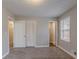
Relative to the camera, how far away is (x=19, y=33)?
8102mm

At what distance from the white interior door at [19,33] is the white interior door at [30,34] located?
333 millimetres

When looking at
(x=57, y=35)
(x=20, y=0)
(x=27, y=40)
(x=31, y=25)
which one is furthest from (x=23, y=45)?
(x=20, y=0)

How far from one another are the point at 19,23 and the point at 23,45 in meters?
1.79

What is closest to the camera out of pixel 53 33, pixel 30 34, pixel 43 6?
pixel 43 6

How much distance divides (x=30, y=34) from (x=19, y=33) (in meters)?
0.88

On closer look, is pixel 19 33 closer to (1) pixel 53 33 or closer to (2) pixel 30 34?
(2) pixel 30 34

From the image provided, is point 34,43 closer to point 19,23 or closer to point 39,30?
point 39,30

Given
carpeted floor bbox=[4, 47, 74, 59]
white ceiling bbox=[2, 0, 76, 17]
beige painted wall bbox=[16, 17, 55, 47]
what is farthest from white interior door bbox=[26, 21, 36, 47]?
white ceiling bbox=[2, 0, 76, 17]

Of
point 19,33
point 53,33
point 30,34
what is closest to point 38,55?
point 30,34

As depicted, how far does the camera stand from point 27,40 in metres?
8.24

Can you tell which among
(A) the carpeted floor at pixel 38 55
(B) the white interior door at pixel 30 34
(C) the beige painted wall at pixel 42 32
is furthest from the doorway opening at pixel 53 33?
(A) the carpeted floor at pixel 38 55

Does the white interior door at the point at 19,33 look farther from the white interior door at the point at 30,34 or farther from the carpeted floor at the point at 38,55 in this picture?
the carpeted floor at the point at 38,55

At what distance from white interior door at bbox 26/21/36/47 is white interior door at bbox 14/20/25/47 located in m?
0.33

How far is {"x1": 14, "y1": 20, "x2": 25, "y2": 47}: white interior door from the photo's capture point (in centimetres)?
806
